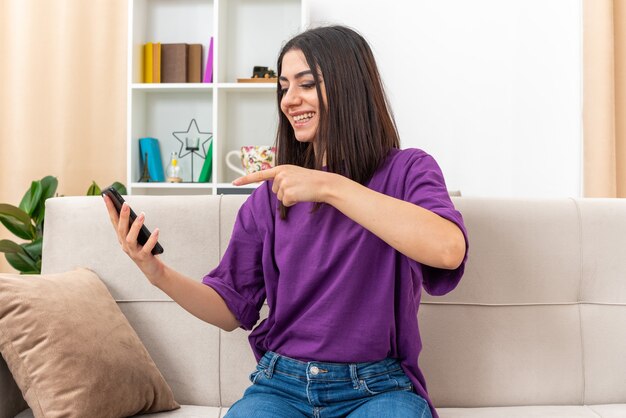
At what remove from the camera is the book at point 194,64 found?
11.4 feet

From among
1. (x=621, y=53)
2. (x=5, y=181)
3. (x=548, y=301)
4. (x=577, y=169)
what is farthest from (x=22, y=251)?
(x=621, y=53)

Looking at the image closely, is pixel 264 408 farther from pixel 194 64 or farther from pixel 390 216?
pixel 194 64

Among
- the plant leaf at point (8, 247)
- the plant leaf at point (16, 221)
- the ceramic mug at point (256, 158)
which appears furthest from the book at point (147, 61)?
the plant leaf at point (8, 247)

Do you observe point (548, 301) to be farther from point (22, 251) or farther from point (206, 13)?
point (206, 13)

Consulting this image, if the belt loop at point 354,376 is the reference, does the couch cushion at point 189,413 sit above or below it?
below

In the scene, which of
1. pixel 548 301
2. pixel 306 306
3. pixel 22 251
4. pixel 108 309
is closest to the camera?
pixel 306 306

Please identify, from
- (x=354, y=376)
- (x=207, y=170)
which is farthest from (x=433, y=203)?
(x=207, y=170)

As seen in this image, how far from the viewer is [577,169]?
11.3 ft

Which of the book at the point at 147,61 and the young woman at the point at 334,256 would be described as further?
the book at the point at 147,61

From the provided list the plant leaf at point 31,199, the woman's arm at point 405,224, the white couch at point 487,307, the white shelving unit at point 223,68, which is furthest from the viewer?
the white shelving unit at point 223,68

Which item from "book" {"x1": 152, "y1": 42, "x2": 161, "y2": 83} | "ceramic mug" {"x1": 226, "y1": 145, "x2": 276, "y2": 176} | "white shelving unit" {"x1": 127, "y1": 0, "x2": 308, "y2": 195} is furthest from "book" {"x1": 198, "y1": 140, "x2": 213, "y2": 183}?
"book" {"x1": 152, "y1": 42, "x2": 161, "y2": 83}

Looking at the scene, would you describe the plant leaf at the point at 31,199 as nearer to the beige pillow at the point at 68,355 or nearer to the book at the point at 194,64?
the book at the point at 194,64

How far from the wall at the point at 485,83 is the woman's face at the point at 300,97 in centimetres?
211

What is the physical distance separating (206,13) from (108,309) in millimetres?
2319
